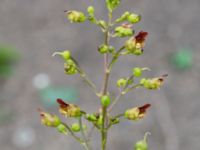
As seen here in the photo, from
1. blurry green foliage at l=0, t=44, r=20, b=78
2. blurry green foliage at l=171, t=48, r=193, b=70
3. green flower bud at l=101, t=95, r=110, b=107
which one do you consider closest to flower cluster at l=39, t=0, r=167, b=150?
green flower bud at l=101, t=95, r=110, b=107

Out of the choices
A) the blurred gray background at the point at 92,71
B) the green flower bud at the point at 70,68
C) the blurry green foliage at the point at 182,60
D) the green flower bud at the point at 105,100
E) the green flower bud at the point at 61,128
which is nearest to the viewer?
the green flower bud at the point at 105,100

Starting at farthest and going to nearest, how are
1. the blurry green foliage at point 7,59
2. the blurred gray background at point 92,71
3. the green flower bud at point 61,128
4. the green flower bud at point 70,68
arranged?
1. the blurry green foliage at point 7,59
2. the blurred gray background at point 92,71
3. the green flower bud at point 61,128
4. the green flower bud at point 70,68

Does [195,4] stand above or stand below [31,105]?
above

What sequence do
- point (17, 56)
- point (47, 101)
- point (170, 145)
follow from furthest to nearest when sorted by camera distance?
point (17, 56) < point (47, 101) < point (170, 145)

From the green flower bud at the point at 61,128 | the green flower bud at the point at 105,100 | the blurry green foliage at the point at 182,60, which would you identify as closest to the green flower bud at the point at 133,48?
the green flower bud at the point at 105,100

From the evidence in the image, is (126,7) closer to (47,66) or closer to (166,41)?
(166,41)

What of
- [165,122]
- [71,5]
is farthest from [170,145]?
[71,5]

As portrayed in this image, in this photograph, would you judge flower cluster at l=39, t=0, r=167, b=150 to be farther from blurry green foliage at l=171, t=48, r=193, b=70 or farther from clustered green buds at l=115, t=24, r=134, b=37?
blurry green foliage at l=171, t=48, r=193, b=70

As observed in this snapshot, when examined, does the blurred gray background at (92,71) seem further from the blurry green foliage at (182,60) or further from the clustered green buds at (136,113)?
the clustered green buds at (136,113)
